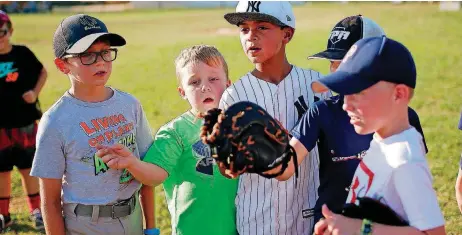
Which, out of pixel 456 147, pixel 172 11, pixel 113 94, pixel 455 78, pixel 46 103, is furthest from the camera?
pixel 172 11

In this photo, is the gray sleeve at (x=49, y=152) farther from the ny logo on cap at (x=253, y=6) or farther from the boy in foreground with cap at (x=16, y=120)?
the boy in foreground with cap at (x=16, y=120)

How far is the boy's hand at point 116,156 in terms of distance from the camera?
298 centimetres

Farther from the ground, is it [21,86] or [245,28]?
[245,28]

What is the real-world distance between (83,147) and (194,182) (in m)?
0.61

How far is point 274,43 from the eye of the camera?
10.4 ft

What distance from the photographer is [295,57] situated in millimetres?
17688

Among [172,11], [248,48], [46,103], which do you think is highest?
[248,48]

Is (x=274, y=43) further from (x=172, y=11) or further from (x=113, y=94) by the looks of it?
(x=172, y=11)

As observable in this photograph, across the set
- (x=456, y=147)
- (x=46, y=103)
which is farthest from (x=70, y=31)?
(x=46, y=103)

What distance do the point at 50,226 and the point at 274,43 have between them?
1.52 metres

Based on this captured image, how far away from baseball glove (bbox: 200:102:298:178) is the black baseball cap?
1.11 m

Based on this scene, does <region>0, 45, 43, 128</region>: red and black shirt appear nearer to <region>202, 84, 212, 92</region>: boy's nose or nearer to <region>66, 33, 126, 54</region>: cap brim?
<region>66, 33, 126, 54</region>: cap brim

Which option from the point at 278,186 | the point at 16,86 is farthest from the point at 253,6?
the point at 16,86

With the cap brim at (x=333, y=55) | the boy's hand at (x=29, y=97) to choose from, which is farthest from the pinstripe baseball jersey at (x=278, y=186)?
the boy's hand at (x=29, y=97)
